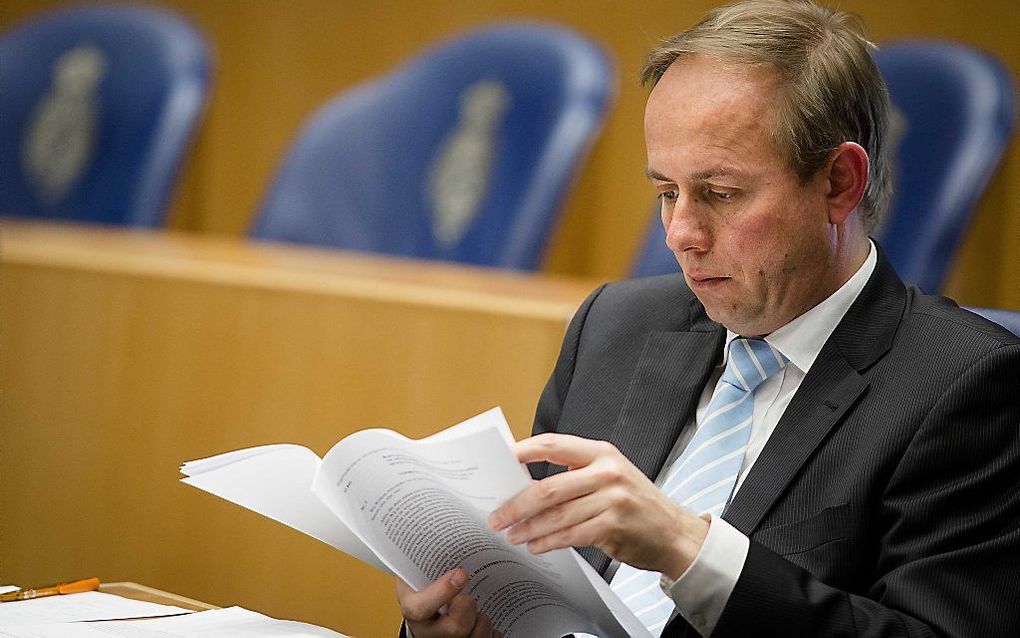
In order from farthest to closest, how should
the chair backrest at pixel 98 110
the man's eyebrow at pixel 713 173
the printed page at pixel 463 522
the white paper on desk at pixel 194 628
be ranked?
the chair backrest at pixel 98 110 → the man's eyebrow at pixel 713 173 → the white paper on desk at pixel 194 628 → the printed page at pixel 463 522

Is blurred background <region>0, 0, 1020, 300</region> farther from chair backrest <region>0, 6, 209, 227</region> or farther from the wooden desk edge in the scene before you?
the wooden desk edge

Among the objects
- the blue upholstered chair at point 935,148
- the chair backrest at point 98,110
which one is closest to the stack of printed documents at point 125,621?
the blue upholstered chair at point 935,148

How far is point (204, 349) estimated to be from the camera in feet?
5.41

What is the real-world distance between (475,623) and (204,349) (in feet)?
2.41

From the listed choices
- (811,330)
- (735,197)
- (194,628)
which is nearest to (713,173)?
(735,197)

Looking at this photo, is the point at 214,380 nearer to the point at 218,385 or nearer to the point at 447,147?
the point at 218,385

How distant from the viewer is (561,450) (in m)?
0.89

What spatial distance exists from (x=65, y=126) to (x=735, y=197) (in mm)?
1944

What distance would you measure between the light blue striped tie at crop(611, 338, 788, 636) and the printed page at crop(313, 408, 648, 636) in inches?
3.5

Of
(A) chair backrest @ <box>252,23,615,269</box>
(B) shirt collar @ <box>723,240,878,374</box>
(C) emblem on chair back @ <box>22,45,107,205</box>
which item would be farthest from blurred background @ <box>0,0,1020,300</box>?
(B) shirt collar @ <box>723,240,878,374</box>

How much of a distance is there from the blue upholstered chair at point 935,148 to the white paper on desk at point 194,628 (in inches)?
32.8

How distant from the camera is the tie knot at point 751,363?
44.8 inches

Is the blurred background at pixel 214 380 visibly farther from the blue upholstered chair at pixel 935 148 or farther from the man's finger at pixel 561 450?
the man's finger at pixel 561 450

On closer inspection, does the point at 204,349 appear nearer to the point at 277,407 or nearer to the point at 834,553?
the point at 277,407
